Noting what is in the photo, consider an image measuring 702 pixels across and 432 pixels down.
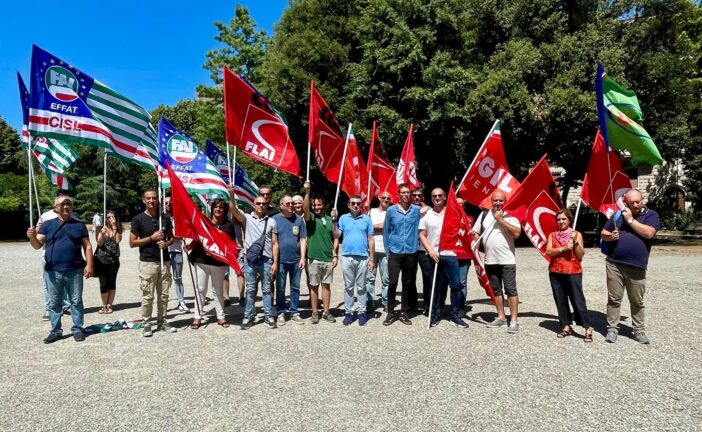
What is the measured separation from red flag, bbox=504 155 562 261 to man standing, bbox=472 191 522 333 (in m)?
0.20

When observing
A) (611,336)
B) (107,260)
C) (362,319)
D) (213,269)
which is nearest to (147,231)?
(213,269)

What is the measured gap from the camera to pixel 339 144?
30.2 ft

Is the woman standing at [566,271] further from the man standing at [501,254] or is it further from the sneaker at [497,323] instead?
the sneaker at [497,323]

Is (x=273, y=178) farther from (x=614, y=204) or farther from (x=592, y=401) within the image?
(x=592, y=401)

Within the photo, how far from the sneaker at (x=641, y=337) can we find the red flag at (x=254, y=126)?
5.40 meters

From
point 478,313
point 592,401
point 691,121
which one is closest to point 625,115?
point 478,313

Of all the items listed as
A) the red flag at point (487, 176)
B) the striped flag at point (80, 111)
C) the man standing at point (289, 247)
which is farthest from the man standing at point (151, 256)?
the red flag at point (487, 176)

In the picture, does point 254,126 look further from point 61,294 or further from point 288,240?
point 61,294

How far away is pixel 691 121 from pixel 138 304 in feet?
101

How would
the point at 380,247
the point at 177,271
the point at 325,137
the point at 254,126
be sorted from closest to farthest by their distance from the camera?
1. the point at 254,126
2. the point at 380,247
3. the point at 177,271
4. the point at 325,137

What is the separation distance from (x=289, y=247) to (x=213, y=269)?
1160 mm

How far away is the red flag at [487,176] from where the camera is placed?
7770mm

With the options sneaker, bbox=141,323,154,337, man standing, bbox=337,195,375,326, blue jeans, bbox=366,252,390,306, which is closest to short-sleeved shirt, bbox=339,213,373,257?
man standing, bbox=337,195,375,326

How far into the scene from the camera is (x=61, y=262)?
21.2 ft
